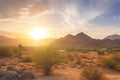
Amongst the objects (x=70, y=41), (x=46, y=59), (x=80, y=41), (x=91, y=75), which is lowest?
(x=91, y=75)

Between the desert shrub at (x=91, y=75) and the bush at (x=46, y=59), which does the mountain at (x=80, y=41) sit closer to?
the bush at (x=46, y=59)

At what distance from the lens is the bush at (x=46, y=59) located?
74.5 feet

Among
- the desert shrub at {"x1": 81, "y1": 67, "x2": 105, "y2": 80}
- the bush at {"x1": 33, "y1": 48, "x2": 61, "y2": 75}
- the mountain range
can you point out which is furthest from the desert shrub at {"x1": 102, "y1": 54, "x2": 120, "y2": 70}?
the mountain range

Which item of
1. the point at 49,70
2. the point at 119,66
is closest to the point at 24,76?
the point at 49,70

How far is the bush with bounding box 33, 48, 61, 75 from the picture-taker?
22.7 m

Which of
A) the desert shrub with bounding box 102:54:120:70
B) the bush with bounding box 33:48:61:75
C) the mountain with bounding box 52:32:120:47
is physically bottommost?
the desert shrub with bounding box 102:54:120:70

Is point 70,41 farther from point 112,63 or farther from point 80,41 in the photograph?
point 112,63

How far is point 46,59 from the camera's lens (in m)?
22.7

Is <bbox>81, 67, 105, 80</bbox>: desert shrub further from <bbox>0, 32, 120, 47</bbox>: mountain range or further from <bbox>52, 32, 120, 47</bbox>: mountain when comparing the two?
<bbox>0, 32, 120, 47</bbox>: mountain range

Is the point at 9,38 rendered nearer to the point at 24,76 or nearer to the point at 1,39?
the point at 1,39

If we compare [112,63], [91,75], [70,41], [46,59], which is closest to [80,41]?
[70,41]

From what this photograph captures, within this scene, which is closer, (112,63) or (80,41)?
(112,63)

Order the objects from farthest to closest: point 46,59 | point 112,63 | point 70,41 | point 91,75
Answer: point 70,41, point 112,63, point 46,59, point 91,75

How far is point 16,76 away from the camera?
17438 mm
